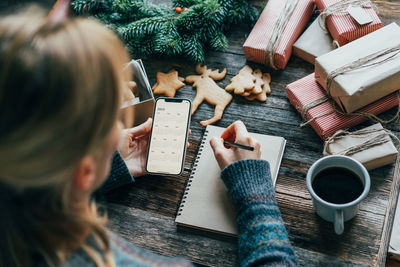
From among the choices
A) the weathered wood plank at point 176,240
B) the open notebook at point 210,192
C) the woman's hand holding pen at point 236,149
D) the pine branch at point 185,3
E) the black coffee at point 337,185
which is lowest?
the weathered wood plank at point 176,240

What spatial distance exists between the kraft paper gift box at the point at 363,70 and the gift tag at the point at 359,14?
0.19 ft

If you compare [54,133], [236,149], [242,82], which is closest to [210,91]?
[242,82]

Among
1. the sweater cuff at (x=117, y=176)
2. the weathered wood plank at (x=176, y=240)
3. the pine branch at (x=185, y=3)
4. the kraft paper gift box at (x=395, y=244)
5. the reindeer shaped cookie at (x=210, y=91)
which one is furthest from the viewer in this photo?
the kraft paper gift box at (x=395, y=244)

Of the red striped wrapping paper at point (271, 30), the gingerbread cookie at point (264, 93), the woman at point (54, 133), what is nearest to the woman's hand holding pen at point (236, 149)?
the gingerbread cookie at point (264, 93)

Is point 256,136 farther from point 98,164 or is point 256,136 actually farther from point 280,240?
point 98,164

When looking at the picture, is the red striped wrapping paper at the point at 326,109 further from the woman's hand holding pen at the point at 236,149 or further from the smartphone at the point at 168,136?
the smartphone at the point at 168,136

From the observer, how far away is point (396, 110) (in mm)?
933

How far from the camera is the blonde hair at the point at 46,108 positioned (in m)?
0.40

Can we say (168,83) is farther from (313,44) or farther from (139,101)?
(313,44)

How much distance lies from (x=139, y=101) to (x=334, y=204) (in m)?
0.53

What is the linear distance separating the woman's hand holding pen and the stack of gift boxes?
0.51 feet

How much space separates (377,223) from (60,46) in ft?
2.29

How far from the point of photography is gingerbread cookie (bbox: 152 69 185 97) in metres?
1.05

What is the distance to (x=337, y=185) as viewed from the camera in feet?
2.56
